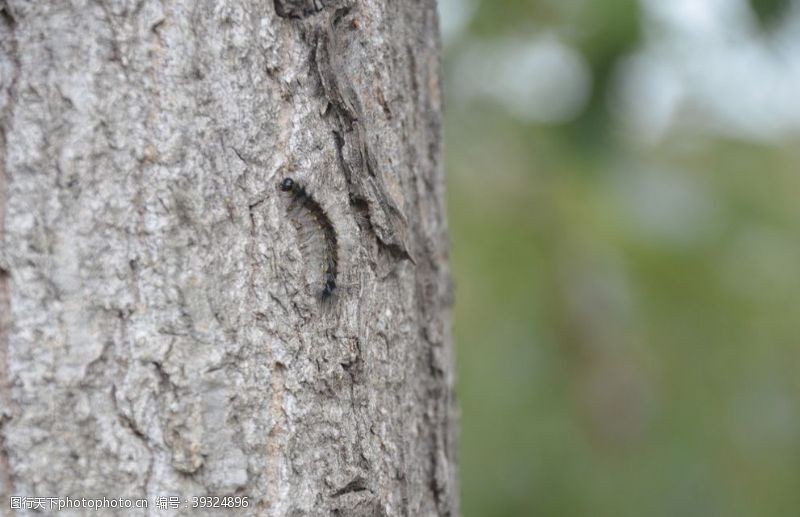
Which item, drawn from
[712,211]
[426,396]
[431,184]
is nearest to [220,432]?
[426,396]

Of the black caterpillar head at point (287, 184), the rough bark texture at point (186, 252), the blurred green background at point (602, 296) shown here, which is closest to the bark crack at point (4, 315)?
the rough bark texture at point (186, 252)

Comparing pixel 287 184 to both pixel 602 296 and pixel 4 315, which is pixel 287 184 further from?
pixel 602 296

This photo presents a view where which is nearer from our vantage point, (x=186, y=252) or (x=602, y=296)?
(x=186, y=252)

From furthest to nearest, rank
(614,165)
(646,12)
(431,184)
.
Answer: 1. (614,165)
2. (646,12)
3. (431,184)

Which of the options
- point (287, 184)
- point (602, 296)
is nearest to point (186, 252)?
point (287, 184)

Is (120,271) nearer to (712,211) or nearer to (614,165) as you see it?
(614,165)

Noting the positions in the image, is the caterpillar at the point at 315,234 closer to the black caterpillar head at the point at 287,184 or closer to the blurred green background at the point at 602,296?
the black caterpillar head at the point at 287,184
